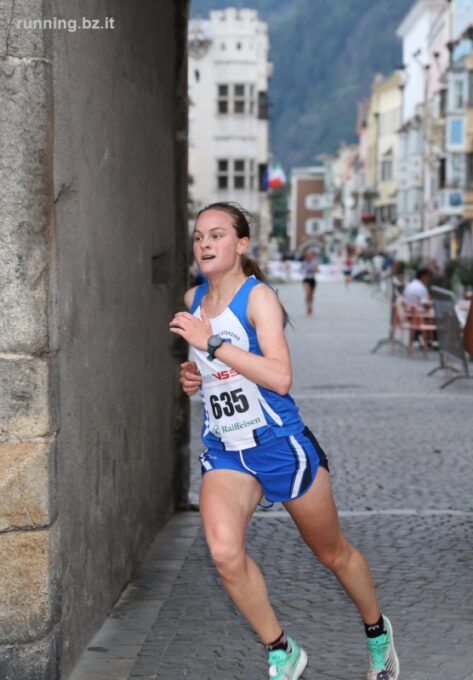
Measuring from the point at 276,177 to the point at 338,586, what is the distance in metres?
96.3

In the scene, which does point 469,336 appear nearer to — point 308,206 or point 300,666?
point 300,666

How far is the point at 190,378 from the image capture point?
4.46 meters

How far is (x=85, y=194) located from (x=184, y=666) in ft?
5.73

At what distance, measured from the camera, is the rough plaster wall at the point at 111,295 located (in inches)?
189

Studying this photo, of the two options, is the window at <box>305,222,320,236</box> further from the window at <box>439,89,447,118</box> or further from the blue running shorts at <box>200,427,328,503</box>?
the blue running shorts at <box>200,427,328,503</box>

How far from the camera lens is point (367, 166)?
417ft

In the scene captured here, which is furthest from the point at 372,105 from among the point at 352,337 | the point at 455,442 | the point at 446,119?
the point at 455,442

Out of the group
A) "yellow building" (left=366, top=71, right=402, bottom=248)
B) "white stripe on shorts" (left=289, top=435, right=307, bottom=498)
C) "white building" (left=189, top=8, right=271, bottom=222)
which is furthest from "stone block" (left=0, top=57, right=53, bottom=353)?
"yellow building" (left=366, top=71, right=402, bottom=248)

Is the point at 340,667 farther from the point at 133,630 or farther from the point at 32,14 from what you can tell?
the point at 32,14

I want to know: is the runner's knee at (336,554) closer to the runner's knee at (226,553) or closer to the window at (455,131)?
the runner's knee at (226,553)

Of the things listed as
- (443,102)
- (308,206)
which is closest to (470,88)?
(443,102)

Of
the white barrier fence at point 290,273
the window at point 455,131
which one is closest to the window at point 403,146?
the white barrier fence at point 290,273

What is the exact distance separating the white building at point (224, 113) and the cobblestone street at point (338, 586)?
191ft

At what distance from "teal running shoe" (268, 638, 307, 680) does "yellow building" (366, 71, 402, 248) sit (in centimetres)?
9820
